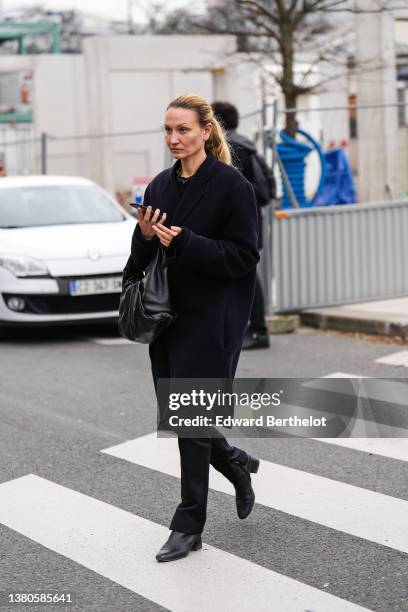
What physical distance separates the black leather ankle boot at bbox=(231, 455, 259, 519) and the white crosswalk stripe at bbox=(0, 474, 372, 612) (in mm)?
264

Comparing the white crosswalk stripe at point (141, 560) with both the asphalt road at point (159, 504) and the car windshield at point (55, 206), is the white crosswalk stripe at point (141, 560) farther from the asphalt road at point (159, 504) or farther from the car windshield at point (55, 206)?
the car windshield at point (55, 206)

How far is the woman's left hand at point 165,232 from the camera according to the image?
150 inches

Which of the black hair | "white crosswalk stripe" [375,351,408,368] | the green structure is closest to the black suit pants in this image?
"white crosswalk stripe" [375,351,408,368]

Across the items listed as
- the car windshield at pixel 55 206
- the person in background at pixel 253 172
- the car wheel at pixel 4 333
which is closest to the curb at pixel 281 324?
the person in background at pixel 253 172

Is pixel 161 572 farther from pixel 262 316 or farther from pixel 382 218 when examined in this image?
pixel 382 218

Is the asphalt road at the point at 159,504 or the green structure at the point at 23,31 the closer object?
the asphalt road at the point at 159,504

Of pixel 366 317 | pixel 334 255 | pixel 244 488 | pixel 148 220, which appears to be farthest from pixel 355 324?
pixel 148 220

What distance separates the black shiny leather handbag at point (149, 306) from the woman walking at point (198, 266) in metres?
0.06

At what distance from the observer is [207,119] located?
4051mm

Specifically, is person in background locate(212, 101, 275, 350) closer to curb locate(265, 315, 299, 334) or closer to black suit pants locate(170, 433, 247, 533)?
curb locate(265, 315, 299, 334)

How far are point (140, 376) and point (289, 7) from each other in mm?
11027

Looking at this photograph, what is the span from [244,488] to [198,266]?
1.09m

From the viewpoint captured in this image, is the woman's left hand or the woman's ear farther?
the woman's ear

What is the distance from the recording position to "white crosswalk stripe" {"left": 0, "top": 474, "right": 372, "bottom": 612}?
372 cm
